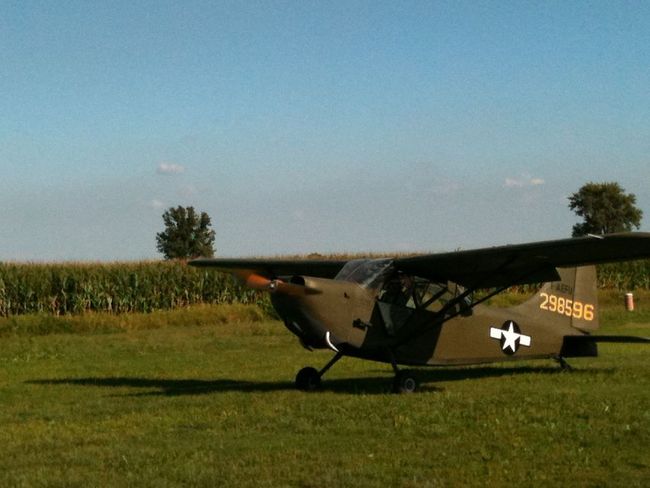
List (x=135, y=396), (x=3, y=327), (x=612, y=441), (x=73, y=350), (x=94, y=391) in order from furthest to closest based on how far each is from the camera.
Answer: (x=3, y=327), (x=73, y=350), (x=94, y=391), (x=135, y=396), (x=612, y=441)

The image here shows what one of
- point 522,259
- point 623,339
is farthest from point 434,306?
point 623,339

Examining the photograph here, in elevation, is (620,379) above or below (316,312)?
below

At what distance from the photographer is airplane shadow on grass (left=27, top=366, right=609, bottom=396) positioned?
50.0ft

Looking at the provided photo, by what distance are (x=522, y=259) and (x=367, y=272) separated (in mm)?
2425

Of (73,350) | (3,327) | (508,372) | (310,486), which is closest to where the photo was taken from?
(310,486)

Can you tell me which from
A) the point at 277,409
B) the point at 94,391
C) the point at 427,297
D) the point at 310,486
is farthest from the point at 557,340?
the point at 310,486

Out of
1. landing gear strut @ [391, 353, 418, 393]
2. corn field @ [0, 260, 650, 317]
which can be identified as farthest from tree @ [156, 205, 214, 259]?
landing gear strut @ [391, 353, 418, 393]

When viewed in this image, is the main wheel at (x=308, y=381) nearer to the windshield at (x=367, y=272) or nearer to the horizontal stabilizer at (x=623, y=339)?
Answer: the windshield at (x=367, y=272)

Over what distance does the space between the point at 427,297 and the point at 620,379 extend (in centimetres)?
347

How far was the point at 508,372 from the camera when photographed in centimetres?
1747

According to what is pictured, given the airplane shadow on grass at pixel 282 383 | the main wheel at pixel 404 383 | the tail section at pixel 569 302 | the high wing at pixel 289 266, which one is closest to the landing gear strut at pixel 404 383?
the main wheel at pixel 404 383

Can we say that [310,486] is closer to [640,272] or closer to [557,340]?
[557,340]

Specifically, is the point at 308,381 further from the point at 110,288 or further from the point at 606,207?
the point at 606,207

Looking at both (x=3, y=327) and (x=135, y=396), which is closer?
(x=135, y=396)
